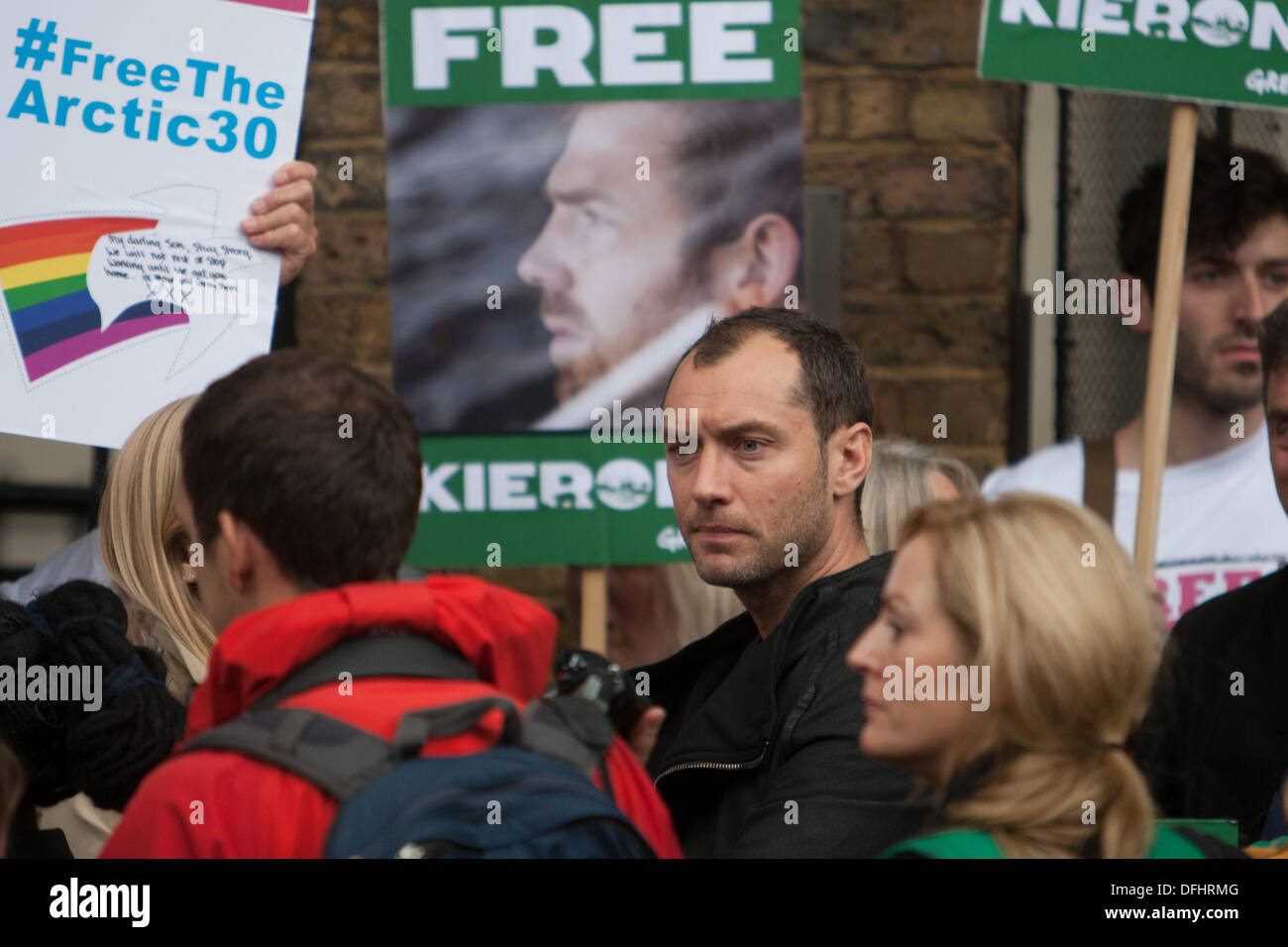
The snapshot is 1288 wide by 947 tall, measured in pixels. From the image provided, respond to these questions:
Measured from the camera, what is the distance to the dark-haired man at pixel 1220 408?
351cm

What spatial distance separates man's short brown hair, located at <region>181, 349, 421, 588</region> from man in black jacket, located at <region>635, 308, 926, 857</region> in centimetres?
43

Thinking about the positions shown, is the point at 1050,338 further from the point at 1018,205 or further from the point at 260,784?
the point at 260,784

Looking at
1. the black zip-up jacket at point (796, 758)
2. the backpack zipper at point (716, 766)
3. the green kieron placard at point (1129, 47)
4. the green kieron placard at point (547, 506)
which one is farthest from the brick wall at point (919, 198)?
the backpack zipper at point (716, 766)

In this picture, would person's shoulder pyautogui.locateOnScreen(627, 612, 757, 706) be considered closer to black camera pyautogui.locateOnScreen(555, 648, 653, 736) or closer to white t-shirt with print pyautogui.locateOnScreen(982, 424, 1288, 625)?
black camera pyautogui.locateOnScreen(555, 648, 653, 736)

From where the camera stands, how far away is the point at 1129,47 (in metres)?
3.27

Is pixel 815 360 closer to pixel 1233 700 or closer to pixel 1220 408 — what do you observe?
pixel 1233 700

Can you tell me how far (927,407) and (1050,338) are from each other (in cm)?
40

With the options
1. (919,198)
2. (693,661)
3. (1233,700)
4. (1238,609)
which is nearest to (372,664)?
(693,661)

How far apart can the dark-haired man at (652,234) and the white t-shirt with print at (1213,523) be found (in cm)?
77

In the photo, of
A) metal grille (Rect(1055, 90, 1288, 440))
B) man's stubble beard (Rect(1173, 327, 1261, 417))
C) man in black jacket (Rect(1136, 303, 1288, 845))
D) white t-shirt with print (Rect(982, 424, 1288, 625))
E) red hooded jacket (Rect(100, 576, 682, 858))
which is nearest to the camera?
red hooded jacket (Rect(100, 576, 682, 858))

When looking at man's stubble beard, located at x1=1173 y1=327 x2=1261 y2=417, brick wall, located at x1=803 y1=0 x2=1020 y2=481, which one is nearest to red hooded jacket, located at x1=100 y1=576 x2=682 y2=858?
man's stubble beard, located at x1=1173 y1=327 x2=1261 y2=417

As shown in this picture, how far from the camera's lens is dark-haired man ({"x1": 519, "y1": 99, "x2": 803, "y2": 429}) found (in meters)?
3.44

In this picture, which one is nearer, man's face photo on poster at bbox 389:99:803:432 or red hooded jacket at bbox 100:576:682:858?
red hooded jacket at bbox 100:576:682:858
